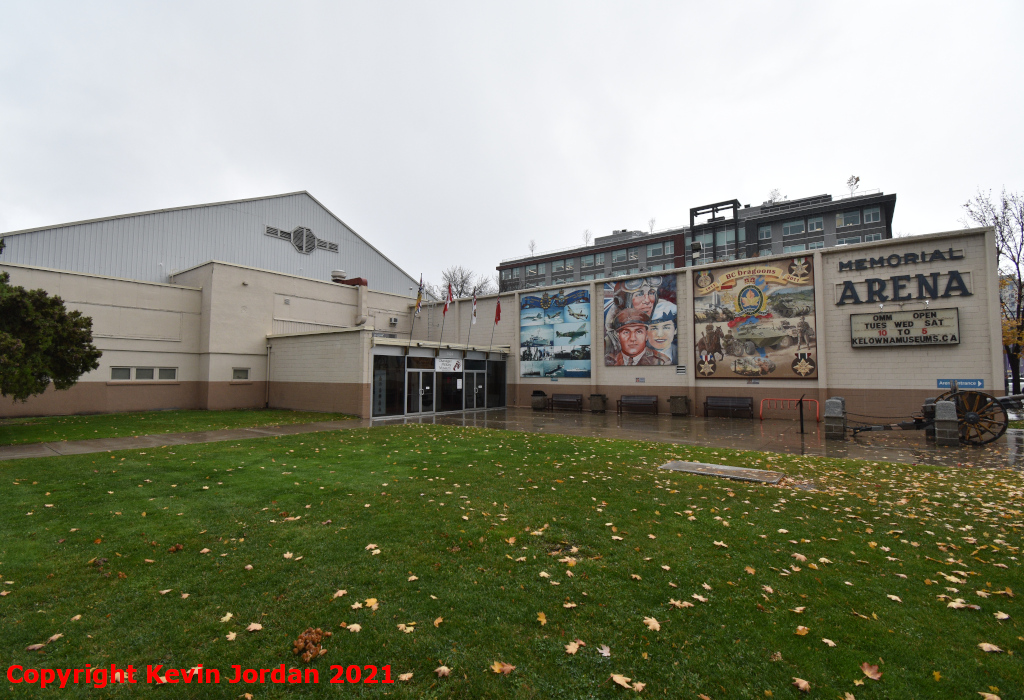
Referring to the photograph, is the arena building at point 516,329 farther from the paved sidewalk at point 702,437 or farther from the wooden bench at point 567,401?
the paved sidewalk at point 702,437

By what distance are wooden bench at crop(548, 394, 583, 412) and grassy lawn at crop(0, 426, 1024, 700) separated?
59.6 ft

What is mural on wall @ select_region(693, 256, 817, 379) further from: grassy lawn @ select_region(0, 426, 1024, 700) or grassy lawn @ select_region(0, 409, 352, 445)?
grassy lawn @ select_region(0, 409, 352, 445)

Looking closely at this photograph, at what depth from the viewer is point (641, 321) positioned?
25.5 m

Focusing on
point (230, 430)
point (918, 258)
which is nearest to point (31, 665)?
point (230, 430)

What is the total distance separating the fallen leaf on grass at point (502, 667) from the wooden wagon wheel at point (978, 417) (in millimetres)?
15794

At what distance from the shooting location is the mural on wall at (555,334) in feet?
89.9

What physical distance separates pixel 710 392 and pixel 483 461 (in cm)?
1663

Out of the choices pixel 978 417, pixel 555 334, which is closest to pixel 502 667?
pixel 978 417

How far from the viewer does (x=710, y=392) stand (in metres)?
23.3

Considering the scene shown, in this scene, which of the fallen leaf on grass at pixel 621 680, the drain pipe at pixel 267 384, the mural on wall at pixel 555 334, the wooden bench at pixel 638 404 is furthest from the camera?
the mural on wall at pixel 555 334

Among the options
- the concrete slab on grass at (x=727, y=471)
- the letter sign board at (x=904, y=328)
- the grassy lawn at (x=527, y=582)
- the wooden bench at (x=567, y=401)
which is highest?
the letter sign board at (x=904, y=328)

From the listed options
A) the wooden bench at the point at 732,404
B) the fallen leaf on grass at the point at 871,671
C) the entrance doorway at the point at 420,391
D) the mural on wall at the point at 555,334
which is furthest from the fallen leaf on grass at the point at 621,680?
the mural on wall at the point at 555,334

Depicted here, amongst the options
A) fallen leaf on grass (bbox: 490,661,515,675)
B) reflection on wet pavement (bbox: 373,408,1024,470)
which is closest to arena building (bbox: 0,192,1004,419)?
reflection on wet pavement (bbox: 373,408,1024,470)

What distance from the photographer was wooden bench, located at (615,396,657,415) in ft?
79.4
